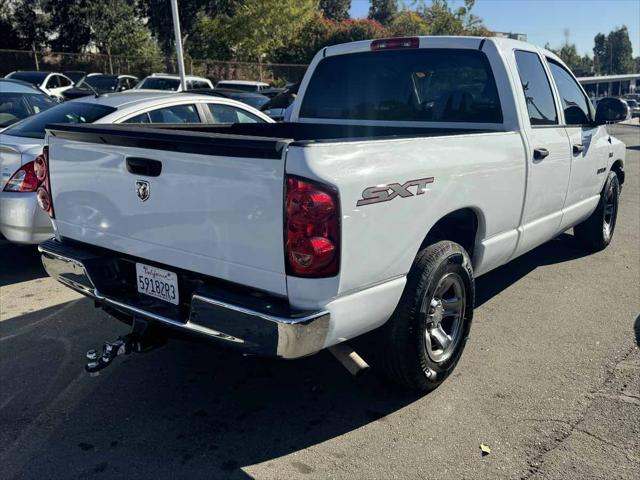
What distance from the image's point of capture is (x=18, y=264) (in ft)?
19.9

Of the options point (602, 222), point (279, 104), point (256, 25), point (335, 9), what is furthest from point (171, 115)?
point (335, 9)

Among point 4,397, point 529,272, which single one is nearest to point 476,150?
point 529,272

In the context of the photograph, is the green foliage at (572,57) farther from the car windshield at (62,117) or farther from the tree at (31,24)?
the car windshield at (62,117)

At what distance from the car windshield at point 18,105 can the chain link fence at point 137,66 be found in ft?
70.1

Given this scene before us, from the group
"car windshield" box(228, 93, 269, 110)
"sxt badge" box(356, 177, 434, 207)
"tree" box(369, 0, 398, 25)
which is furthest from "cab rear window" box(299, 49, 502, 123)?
"tree" box(369, 0, 398, 25)

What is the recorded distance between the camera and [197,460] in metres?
2.92

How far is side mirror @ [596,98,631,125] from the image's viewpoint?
17.3ft

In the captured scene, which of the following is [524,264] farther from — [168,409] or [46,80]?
[46,80]

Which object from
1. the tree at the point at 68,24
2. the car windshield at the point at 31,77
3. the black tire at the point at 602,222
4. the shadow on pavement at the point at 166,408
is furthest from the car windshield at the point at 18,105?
the tree at the point at 68,24

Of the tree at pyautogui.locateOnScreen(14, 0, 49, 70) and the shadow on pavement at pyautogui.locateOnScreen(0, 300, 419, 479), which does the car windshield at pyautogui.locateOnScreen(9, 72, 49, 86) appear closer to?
the tree at pyautogui.locateOnScreen(14, 0, 49, 70)

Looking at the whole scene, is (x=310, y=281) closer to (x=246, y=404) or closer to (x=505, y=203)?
(x=246, y=404)

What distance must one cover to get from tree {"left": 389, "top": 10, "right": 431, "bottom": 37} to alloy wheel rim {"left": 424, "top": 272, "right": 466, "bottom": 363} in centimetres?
4882

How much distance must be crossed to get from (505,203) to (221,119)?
393 centimetres

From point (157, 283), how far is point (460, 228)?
189 centimetres
